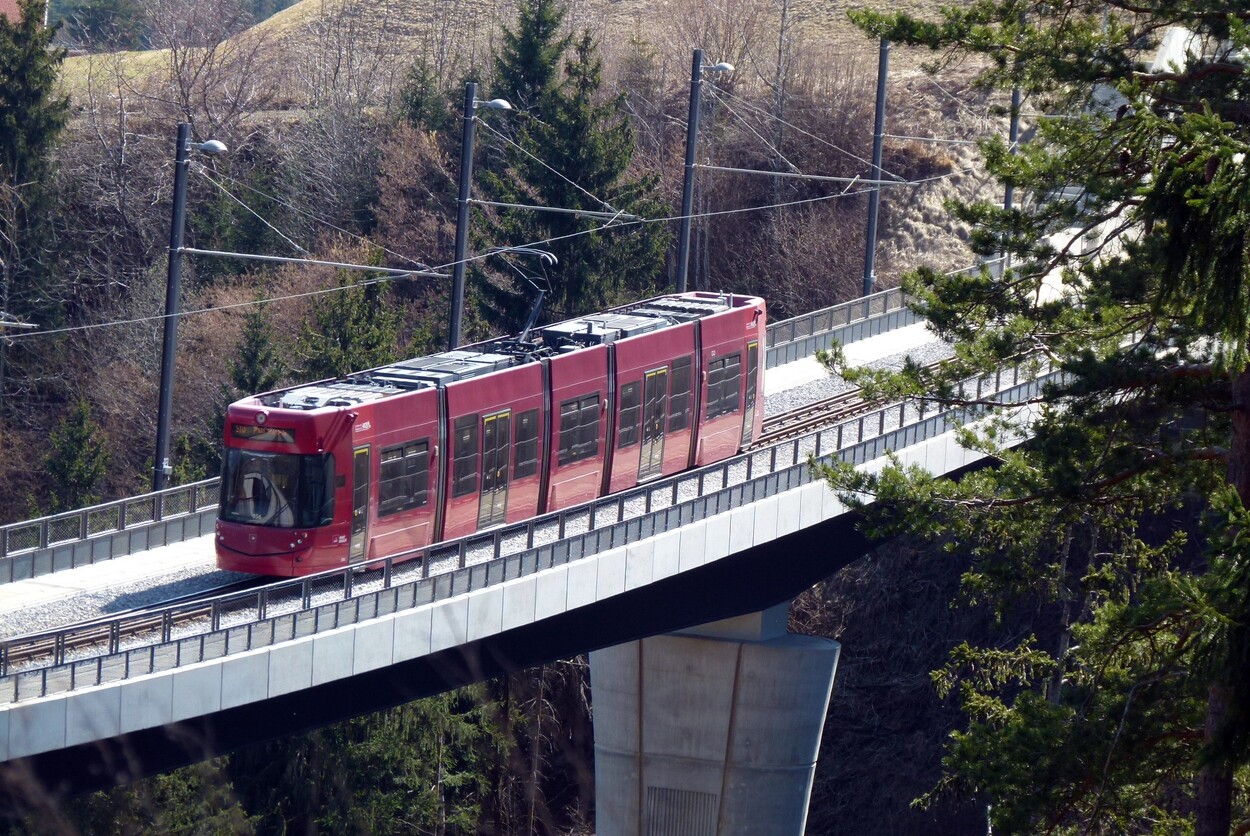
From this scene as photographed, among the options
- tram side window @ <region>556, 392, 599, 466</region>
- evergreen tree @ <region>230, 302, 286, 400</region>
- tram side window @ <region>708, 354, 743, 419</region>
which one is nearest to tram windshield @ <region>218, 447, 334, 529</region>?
tram side window @ <region>556, 392, 599, 466</region>

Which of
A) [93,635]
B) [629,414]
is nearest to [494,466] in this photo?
[629,414]

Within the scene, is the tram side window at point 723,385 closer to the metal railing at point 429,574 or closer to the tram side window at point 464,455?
the metal railing at point 429,574

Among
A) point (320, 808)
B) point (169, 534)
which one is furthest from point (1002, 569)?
point (320, 808)

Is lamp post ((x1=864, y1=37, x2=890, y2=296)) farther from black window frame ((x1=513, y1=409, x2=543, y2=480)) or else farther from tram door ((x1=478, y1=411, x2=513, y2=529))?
tram door ((x1=478, y1=411, x2=513, y2=529))

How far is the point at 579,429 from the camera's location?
74.5ft

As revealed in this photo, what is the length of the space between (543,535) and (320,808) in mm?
17961

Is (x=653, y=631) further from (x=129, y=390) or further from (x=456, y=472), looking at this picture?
(x=129, y=390)

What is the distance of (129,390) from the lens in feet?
163

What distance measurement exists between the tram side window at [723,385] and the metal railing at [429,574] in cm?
90

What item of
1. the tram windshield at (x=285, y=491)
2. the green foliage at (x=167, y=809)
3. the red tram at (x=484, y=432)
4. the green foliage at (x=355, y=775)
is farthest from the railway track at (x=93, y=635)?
the green foliage at (x=355, y=775)

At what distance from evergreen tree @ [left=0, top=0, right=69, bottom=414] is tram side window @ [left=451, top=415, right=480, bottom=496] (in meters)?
36.0

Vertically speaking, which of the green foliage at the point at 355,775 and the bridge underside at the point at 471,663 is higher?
the bridge underside at the point at 471,663

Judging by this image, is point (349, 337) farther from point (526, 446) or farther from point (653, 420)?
point (526, 446)

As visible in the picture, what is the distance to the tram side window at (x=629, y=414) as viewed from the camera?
2345cm
